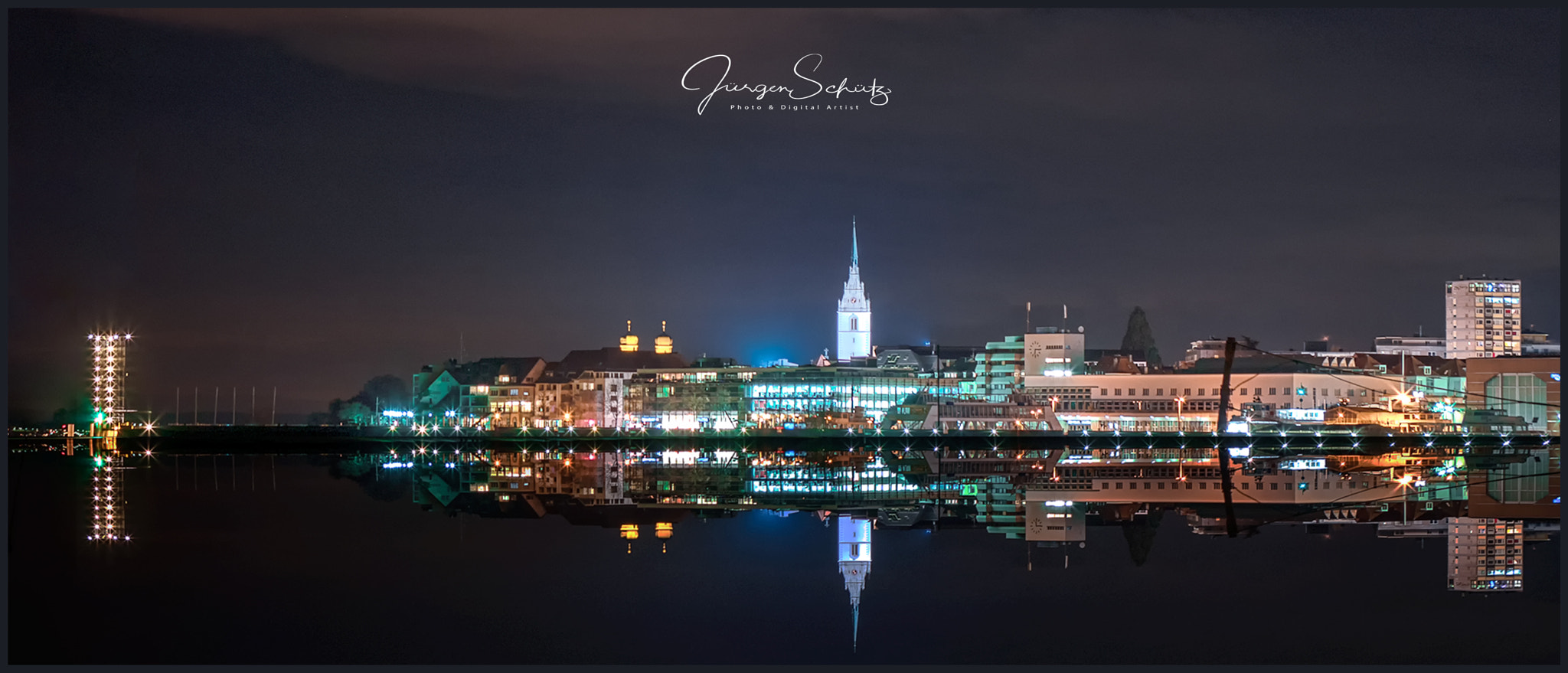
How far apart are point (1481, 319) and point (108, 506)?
123841 mm

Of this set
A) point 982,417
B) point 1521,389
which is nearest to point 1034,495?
point 1521,389

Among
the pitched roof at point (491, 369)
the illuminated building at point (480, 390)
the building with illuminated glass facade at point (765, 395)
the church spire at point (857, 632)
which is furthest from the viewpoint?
the pitched roof at point (491, 369)

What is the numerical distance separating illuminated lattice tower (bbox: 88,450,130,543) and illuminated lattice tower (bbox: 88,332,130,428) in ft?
103

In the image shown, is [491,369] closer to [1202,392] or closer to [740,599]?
[1202,392]

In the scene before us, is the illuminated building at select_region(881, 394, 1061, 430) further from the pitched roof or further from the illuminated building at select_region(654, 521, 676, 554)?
the illuminated building at select_region(654, 521, 676, 554)

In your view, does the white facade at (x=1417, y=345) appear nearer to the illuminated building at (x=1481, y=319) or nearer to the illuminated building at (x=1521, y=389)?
the illuminated building at (x=1481, y=319)

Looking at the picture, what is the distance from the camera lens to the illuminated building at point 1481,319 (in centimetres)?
12381

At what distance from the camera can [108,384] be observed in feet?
253

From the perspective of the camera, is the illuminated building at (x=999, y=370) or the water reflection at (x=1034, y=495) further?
the illuminated building at (x=999, y=370)

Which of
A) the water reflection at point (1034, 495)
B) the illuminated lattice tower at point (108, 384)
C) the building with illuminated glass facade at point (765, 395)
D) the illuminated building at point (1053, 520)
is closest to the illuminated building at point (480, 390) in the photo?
the building with illuminated glass facade at point (765, 395)

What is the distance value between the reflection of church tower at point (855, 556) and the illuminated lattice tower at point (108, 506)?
11213 millimetres

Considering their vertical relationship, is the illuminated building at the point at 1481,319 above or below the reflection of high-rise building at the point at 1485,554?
above

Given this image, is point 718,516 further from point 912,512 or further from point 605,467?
point 605,467

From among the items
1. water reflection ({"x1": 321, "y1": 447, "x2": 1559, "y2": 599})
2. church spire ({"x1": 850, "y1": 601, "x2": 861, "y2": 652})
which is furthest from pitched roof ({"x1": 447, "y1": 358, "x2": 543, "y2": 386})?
church spire ({"x1": 850, "y1": 601, "x2": 861, "y2": 652})
